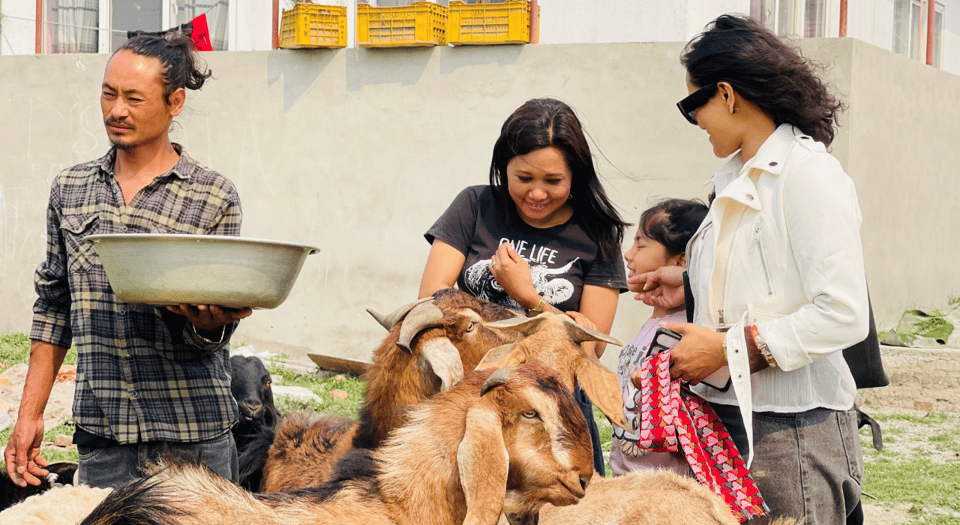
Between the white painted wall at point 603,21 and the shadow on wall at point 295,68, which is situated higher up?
the white painted wall at point 603,21

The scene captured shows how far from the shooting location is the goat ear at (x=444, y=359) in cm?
319

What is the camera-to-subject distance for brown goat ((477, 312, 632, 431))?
302cm

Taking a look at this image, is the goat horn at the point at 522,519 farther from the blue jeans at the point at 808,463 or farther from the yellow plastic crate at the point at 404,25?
the yellow plastic crate at the point at 404,25

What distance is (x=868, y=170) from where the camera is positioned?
10.9 meters

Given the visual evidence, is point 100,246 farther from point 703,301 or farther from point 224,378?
point 703,301

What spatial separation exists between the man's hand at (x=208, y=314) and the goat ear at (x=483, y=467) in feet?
3.85

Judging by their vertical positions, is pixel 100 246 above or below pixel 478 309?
above

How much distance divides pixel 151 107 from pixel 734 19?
85.7 inches

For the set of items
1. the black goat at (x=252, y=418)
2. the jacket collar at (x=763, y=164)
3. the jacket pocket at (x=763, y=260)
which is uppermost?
the jacket collar at (x=763, y=164)

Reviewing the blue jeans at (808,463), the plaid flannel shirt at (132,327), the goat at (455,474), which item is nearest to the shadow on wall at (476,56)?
the plaid flannel shirt at (132,327)

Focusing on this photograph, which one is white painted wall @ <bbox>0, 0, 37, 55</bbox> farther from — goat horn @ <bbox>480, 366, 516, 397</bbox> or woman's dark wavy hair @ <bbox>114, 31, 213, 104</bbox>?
goat horn @ <bbox>480, 366, 516, 397</bbox>

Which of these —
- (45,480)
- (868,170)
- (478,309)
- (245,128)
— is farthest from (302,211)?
(478,309)

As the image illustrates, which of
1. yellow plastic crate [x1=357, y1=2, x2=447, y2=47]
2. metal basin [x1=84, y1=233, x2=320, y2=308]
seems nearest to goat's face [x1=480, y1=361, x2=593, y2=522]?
metal basin [x1=84, y1=233, x2=320, y2=308]

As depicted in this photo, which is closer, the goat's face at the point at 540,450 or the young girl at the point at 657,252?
the goat's face at the point at 540,450
